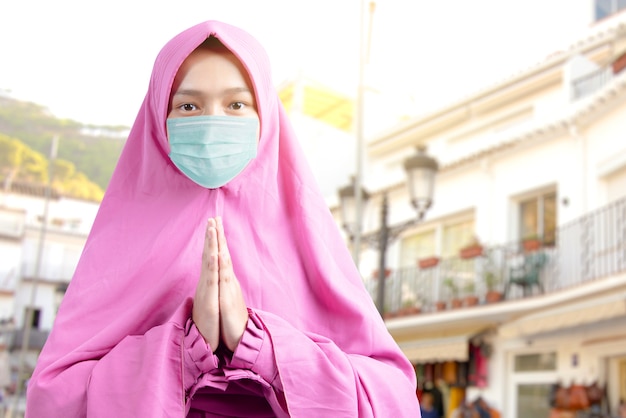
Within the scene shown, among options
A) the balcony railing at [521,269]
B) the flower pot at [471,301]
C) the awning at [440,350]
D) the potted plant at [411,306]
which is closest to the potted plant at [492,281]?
the balcony railing at [521,269]

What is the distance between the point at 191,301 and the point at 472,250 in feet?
46.7

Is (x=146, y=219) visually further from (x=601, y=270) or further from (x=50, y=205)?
(x=50, y=205)

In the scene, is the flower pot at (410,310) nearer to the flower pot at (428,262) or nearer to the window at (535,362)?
the flower pot at (428,262)

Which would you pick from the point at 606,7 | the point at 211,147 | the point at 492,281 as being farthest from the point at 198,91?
the point at 606,7

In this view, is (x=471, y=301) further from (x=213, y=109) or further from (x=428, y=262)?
(x=213, y=109)

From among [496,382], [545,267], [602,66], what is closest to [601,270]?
[545,267]

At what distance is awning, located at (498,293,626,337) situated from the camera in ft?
37.4

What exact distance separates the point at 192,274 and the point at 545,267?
44.2 ft

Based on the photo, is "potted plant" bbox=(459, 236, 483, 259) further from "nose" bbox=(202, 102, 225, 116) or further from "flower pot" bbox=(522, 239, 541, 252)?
"nose" bbox=(202, 102, 225, 116)

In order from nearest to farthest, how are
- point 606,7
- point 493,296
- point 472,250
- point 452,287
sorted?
point 493,296, point 472,250, point 452,287, point 606,7

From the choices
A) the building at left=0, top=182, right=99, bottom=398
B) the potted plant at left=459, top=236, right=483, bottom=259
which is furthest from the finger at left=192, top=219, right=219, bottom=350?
the building at left=0, top=182, right=99, bottom=398

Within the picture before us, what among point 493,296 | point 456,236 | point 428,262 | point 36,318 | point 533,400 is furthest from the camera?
point 36,318

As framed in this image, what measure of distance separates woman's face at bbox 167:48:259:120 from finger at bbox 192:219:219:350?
0.34 metres

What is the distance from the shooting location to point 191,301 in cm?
145
